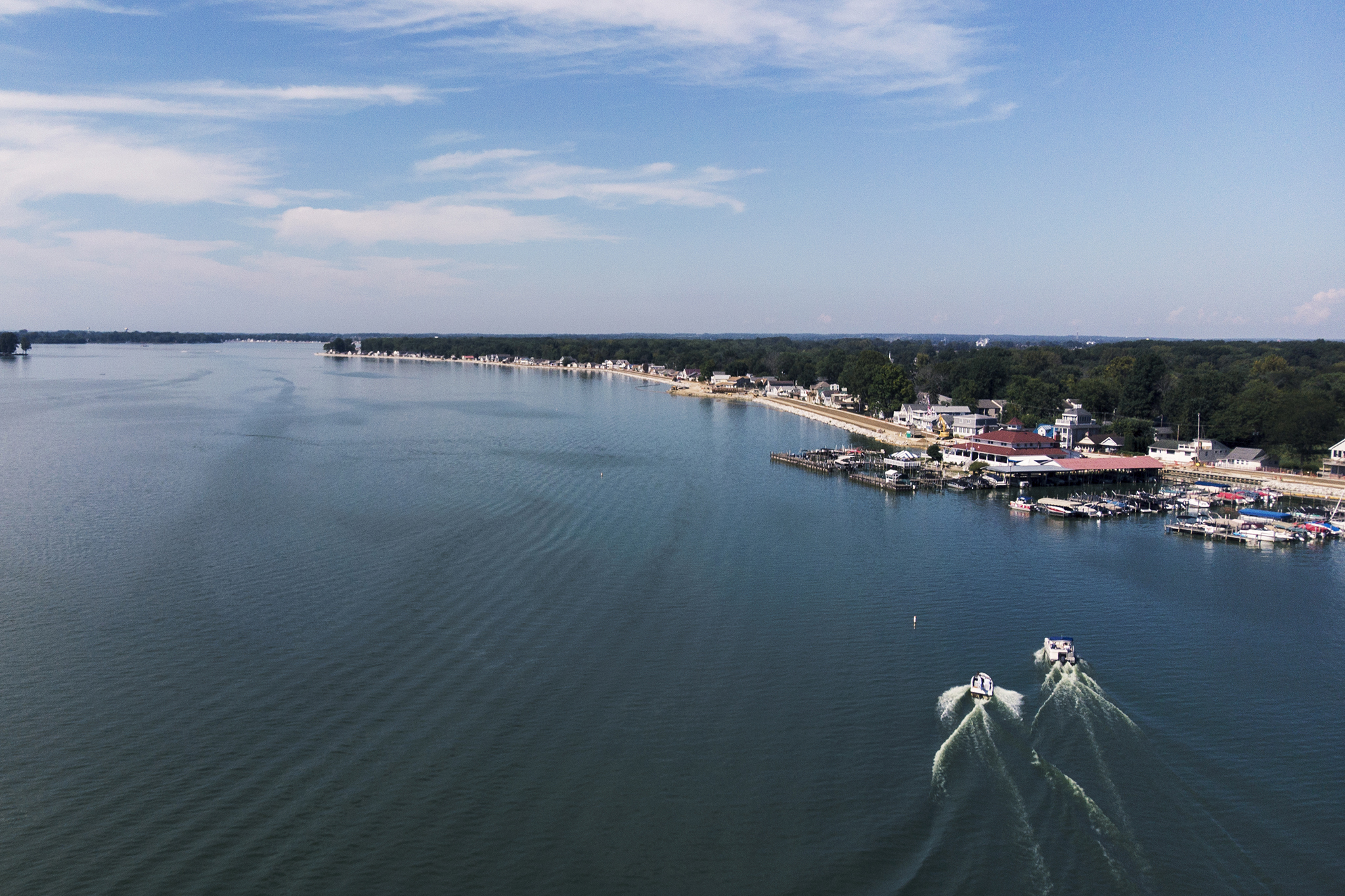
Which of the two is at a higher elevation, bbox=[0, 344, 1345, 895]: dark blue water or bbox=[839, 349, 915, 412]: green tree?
bbox=[839, 349, 915, 412]: green tree

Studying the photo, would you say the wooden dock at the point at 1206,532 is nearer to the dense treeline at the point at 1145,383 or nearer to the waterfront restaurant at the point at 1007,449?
the waterfront restaurant at the point at 1007,449

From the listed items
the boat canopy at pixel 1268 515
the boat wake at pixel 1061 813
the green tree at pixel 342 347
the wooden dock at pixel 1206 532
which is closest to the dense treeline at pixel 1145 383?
the boat canopy at pixel 1268 515

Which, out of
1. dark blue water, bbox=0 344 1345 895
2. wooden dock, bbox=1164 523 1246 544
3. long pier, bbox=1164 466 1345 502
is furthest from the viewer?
long pier, bbox=1164 466 1345 502

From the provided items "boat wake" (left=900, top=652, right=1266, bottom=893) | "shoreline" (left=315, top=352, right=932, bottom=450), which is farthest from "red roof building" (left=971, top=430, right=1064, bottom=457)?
"boat wake" (left=900, top=652, right=1266, bottom=893)

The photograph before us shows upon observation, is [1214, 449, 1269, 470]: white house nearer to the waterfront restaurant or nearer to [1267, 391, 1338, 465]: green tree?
[1267, 391, 1338, 465]: green tree

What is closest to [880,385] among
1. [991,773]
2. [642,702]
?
[642,702]

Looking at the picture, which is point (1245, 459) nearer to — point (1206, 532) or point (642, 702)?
point (1206, 532)

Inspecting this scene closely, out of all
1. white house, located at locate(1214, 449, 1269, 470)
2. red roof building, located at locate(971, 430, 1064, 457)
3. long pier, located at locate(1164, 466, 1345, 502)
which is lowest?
long pier, located at locate(1164, 466, 1345, 502)

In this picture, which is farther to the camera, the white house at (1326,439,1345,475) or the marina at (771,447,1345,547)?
the white house at (1326,439,1345,475)
